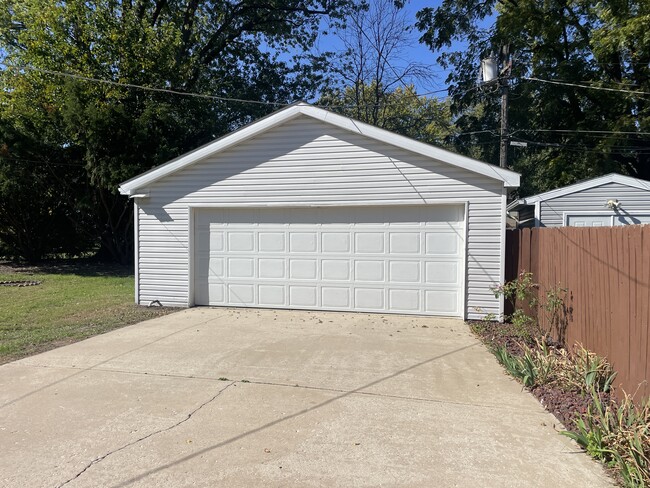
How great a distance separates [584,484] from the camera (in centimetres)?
304

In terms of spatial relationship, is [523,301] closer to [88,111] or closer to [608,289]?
[608,289]

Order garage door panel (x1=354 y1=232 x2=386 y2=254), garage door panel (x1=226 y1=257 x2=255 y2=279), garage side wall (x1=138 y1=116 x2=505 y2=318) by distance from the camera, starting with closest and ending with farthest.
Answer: garage side wall (x1=138 y1=116 x2=505 y2=318), garage door panel (x1=354 y1=232 x2=386 y2=254), garage door panel (x1=226 y1=257 x2=255 y2=279)

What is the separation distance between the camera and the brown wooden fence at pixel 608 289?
383 centimetres

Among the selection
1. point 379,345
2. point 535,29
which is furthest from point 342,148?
point 535,29

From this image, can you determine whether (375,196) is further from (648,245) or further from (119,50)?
(119,50)

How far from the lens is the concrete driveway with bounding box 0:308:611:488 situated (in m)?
3.20

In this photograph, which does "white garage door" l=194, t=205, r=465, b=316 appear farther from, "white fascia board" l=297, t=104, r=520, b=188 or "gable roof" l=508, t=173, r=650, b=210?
"gable roof" l=508, t=173, r=650, b=210

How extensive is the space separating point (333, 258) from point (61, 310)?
581cm

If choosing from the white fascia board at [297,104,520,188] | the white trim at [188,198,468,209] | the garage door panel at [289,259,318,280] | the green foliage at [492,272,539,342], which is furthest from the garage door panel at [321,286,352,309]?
the white fascia board at [297,104,520,188]

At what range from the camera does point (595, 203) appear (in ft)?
44.3

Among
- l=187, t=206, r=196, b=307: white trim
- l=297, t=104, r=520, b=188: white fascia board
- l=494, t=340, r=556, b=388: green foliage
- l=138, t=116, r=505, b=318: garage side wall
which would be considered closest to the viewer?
l=494, t=340, r=556, b=388: green foliage

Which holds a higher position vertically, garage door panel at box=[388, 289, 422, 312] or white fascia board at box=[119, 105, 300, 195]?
white fascia board at box=[119, 105, 300, 195]

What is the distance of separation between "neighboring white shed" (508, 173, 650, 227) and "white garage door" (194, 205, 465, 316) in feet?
22.7

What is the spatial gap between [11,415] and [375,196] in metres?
6.45
